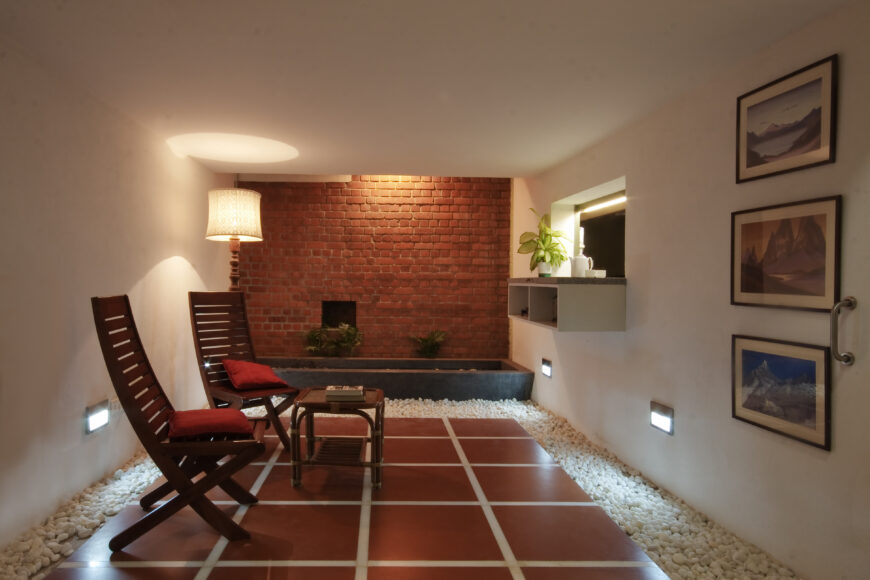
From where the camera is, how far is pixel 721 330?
2637mm

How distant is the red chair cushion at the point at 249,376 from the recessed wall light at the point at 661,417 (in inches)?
95.2

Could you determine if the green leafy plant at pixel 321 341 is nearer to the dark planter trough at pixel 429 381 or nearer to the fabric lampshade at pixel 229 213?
the dark planter trough at pixel 429 381

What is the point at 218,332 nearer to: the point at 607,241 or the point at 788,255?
the point at 607,241

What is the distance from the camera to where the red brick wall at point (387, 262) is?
21.1 ft

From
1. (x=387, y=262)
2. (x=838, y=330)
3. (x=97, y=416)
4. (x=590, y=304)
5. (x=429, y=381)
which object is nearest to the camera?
(x=838, y=330)

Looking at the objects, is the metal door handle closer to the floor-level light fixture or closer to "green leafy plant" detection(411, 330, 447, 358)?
the floor-level light fixture

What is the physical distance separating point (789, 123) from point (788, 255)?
1.85 feet

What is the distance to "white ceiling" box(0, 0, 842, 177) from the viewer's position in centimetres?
205

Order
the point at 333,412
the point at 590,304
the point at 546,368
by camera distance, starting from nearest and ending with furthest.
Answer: the point at 333,412 → the point at 590,304 → the point at 546,368

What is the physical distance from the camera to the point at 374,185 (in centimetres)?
648

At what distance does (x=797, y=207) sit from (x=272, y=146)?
3551mm

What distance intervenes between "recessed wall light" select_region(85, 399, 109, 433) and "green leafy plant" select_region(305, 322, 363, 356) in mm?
3109

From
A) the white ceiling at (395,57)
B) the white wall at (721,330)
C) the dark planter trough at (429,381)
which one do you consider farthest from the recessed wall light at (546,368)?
the white ceiling at (395,57)

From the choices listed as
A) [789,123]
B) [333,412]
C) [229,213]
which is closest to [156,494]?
[333,412]
